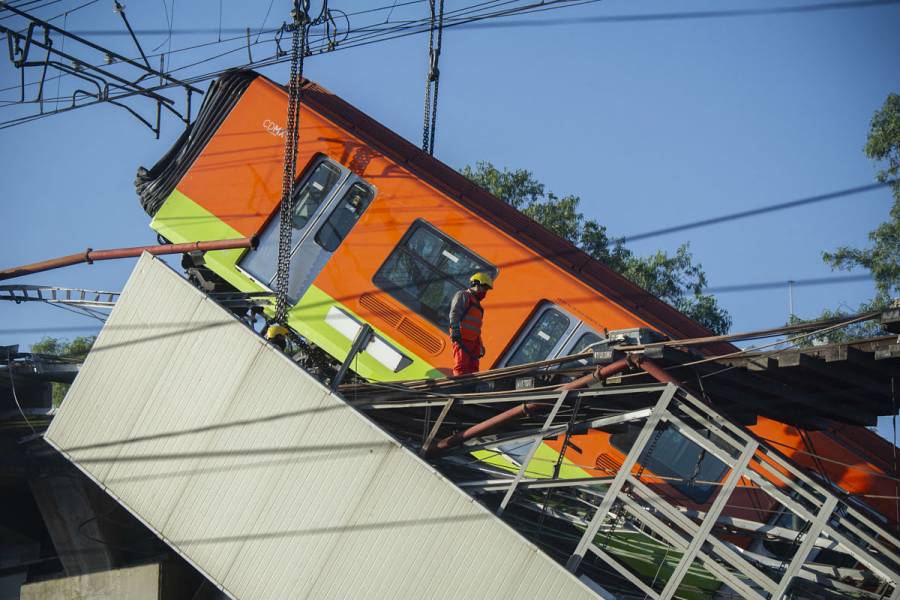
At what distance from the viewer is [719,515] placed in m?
9.17

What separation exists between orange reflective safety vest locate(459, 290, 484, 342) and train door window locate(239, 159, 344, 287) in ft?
9.35

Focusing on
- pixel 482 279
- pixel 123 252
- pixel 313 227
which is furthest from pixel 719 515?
pixel 123 252

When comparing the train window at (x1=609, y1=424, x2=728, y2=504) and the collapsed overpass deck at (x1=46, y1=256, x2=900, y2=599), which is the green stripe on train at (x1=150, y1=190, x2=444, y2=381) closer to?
the collapsed overpass deck at (x1=46, y1=256, x2=900, y2=599)

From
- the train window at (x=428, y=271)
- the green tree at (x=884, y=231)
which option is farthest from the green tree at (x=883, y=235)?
the train window at (x=428, y=271)

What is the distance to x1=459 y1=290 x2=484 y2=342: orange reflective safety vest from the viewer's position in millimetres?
11391

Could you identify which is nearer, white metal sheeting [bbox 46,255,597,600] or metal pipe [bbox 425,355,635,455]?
metal pipe [bbox 425,355,635,455]

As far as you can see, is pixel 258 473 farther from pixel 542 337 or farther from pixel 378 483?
pixel 542 337

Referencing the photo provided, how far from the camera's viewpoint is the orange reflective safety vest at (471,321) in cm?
1139

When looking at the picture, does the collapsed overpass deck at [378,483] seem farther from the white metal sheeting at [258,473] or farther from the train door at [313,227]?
the train door at [313,227]

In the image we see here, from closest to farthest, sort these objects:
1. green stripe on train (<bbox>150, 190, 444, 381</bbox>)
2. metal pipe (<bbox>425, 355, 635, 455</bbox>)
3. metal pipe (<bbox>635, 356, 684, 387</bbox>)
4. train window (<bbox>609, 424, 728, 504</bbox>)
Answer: metal pipe (<bbox>635, 356, 684, 387</bbox>) < metal pipe (<bbox>425, 355, 635, 455</bbox>) < train window (<bbox>609, 424, 728, 504</bbox>) < green stripe on train (<bbox>150, 190, 444, 381</bbox>)

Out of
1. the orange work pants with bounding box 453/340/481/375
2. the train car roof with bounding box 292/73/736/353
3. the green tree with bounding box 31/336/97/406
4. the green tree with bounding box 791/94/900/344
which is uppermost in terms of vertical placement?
the green tree with bounding box 791/94/900/344

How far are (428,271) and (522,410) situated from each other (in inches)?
133

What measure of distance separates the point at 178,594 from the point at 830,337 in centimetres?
1449

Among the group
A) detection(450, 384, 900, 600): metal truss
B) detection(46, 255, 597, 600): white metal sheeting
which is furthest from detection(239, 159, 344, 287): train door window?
detection(450, 384, 900, 600): metal truss
